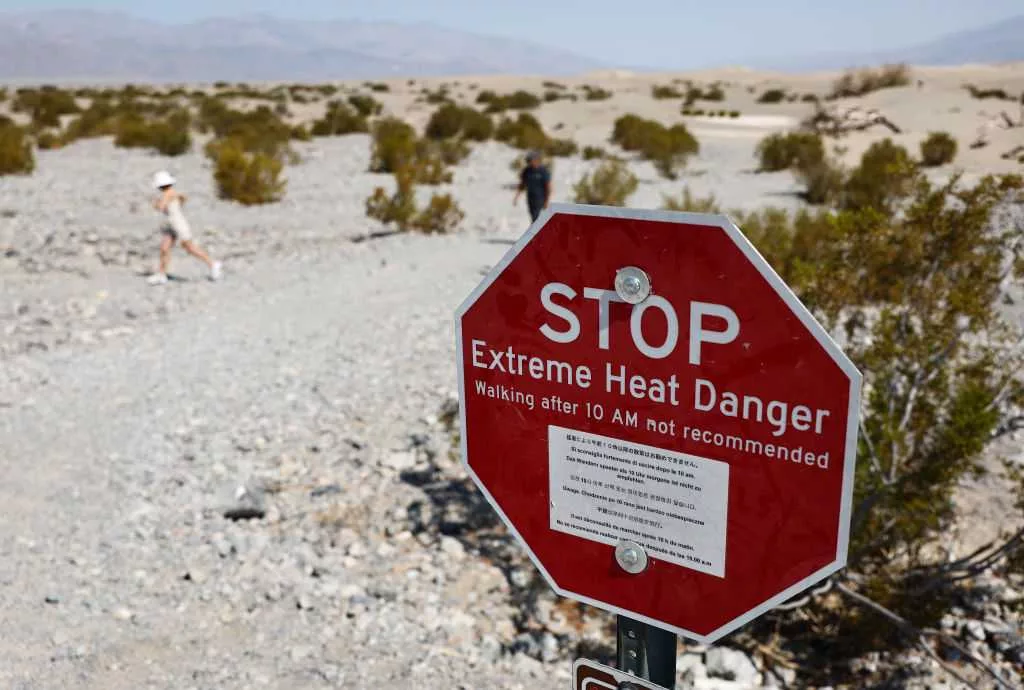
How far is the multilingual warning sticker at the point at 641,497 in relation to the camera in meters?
1.32

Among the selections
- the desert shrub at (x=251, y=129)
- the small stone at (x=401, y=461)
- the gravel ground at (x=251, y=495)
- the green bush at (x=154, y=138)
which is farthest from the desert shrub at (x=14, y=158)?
the small stone at (x=401, y=461)

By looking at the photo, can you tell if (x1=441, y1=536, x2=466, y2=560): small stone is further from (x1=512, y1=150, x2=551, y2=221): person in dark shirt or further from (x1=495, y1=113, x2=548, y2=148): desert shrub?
(x1=495, y1=113, x2=548, y2=148): desert shrub

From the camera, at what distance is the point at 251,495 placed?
15.5ft

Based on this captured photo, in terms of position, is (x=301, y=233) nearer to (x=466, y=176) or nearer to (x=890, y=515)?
(x=466, y=176)

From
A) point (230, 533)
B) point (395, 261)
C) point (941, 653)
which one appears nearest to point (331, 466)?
point (230, 533)

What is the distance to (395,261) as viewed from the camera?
1057 cm

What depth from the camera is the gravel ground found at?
3521mm

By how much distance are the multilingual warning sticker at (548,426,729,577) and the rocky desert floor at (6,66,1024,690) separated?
215 cm

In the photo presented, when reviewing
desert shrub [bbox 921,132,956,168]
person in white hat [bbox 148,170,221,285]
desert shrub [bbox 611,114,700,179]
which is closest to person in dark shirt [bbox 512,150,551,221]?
person in white hat [bbox 148,170,221,285]

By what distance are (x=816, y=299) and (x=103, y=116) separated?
29.5 metres

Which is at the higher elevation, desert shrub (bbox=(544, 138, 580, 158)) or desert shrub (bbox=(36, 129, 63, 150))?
desert shrub (bbox=(36, 129, 63, 150))

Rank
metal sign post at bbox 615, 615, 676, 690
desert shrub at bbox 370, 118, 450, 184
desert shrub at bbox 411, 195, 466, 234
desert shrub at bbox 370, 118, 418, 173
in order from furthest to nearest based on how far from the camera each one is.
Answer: desert shrub at bbox 370, 118, 418, 173 < desert shrub at bbox 370, 118, 450, 184 < desert shrub at bbox 411, 195, 466, 234 < metal sign post at bbox 615, 615, 676, 690

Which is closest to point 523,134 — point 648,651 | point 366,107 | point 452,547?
point 366,107

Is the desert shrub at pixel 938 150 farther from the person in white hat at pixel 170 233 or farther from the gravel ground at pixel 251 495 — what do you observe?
the person in white hat at pixel 170 233
